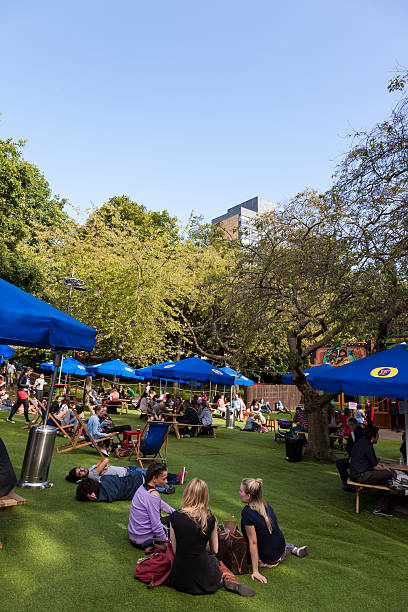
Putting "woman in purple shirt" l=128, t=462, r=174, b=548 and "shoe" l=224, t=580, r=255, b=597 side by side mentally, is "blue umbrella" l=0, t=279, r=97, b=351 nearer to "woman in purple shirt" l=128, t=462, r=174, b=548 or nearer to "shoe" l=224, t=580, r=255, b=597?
"woman in purple shirt" l=128, t=462, r=174, b=548

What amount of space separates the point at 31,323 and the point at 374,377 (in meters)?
5.42

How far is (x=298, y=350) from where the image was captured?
1234 cm

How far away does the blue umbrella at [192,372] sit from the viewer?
15.4 metres

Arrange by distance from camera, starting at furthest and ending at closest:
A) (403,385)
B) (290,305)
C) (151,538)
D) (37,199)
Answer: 1. (37,199)
2. (290,305)
3. (403,385)
4. (151,538)

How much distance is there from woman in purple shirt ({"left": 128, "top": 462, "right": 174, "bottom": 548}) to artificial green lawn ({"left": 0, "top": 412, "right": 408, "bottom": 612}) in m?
0.19

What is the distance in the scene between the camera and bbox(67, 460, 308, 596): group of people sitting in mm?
3818

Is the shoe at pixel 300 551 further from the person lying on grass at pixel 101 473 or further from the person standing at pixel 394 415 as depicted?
the person standing at pixel 394 415

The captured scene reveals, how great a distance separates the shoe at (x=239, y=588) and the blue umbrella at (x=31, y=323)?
325 centimetres

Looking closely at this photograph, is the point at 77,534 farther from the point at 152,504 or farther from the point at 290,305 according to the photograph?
the point at 290,305

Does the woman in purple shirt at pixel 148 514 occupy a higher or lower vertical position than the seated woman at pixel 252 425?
lower

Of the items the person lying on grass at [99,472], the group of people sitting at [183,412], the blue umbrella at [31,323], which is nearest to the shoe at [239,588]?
the blue umbrella at [31,323]

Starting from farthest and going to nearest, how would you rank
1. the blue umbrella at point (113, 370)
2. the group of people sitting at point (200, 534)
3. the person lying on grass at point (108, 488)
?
the blue umbrella at point (113, 370), the person lying on grass at point (108, 488), the group of people sitting at point (200, 534)

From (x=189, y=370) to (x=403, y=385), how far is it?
977 cm

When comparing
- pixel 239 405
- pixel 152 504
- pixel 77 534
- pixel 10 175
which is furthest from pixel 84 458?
pixel 239 405
